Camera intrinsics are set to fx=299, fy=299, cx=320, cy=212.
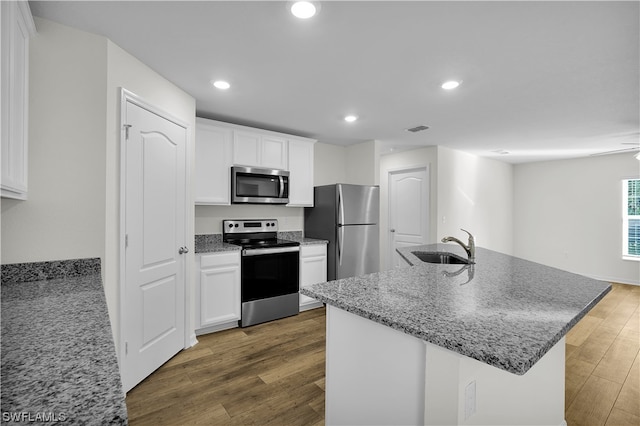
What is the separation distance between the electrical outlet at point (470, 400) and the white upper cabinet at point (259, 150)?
3.10 m

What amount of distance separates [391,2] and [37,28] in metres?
1.98

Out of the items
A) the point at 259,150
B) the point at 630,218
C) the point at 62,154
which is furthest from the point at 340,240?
the point at 630,218

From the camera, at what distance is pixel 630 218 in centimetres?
541

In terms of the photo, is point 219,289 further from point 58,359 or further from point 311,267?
point 58,359

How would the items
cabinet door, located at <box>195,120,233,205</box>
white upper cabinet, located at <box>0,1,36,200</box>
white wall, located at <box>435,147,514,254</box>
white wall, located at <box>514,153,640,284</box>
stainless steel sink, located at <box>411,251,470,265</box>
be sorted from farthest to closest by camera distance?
1. white wall, located at <box>514,153,640,284</box>
2. white wall, located at <box>435,147,514,254</box>
3. cabinet door, located at <box>195,120,233,205</box>
4. stainless steel sink, located at <box>411,251,470,265</box>
5. white upper cabinet, located at <box>0,1,36,200</box>

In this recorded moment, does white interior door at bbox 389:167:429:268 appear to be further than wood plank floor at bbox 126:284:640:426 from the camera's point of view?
Yes

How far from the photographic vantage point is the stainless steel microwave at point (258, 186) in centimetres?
345

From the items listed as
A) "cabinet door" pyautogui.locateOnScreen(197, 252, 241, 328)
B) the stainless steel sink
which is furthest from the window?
"cabinet door" pyautogui.locateOnScreen(197, 252, 241, 328)

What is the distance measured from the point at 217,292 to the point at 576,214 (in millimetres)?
6809

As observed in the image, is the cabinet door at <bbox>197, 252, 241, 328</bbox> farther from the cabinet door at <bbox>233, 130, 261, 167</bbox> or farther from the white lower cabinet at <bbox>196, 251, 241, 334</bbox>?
the cabinet door at <bbox>233, 130, 261, 167</bbox>

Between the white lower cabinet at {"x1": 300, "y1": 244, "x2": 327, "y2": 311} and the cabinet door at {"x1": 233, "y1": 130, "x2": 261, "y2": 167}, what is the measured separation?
123 cm

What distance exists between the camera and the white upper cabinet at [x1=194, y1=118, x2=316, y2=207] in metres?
3.26

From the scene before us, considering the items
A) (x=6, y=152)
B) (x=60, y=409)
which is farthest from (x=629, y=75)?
(x=6, y=152)

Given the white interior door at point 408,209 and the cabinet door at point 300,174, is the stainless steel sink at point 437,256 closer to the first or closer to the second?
the cabinet door at point 300,174
